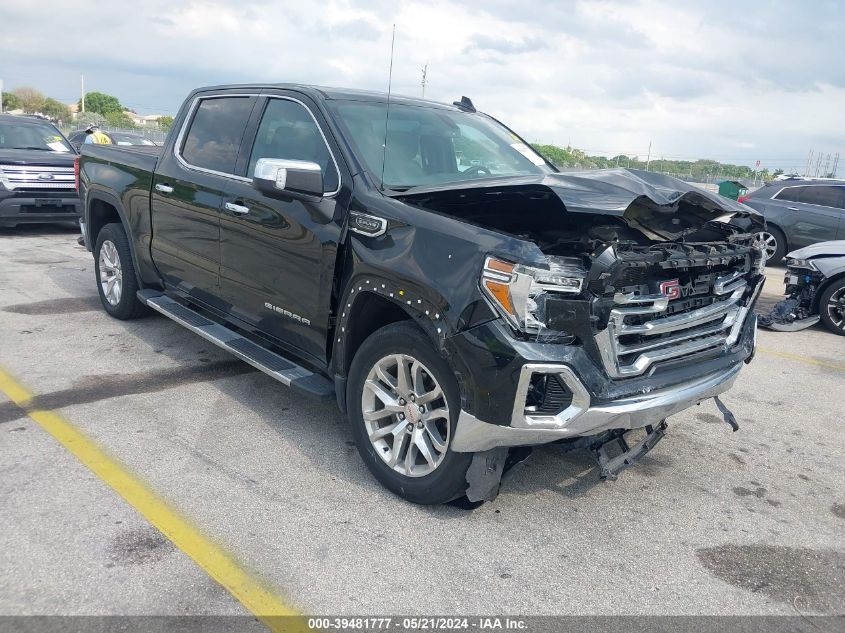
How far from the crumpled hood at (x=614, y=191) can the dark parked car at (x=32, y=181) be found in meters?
9.08

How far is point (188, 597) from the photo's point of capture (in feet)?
9.20

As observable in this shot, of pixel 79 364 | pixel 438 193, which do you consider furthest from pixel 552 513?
pixel 79 364

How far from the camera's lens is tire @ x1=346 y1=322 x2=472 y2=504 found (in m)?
3.29

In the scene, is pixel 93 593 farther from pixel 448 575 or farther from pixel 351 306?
pixel 351 306

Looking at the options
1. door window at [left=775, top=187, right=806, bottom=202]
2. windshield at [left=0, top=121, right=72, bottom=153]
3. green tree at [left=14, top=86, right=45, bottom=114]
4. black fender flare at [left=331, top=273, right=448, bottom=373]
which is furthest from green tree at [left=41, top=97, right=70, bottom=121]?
black fender flare at [left=331, top=273, right=448, bottom=373]

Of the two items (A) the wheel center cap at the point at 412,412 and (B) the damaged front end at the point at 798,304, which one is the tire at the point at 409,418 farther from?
(B) the damaged front end at the point at 798,304

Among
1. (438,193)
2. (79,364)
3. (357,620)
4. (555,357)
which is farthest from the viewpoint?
(79,364)

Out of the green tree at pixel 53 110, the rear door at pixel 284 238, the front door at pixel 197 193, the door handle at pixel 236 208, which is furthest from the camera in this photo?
the green tree at pixel 53 110

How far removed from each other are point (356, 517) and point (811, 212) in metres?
11.6

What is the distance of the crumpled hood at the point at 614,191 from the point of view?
309 cm

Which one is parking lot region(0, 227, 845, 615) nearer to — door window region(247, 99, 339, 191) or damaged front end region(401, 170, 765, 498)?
damaged front end region(401, 170, 765, 498)

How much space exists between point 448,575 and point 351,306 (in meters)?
1.40

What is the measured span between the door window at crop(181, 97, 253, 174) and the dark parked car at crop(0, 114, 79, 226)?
624 cm

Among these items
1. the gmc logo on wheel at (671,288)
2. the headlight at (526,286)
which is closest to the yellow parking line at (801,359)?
the gmc logo on wheel at (671,288)
